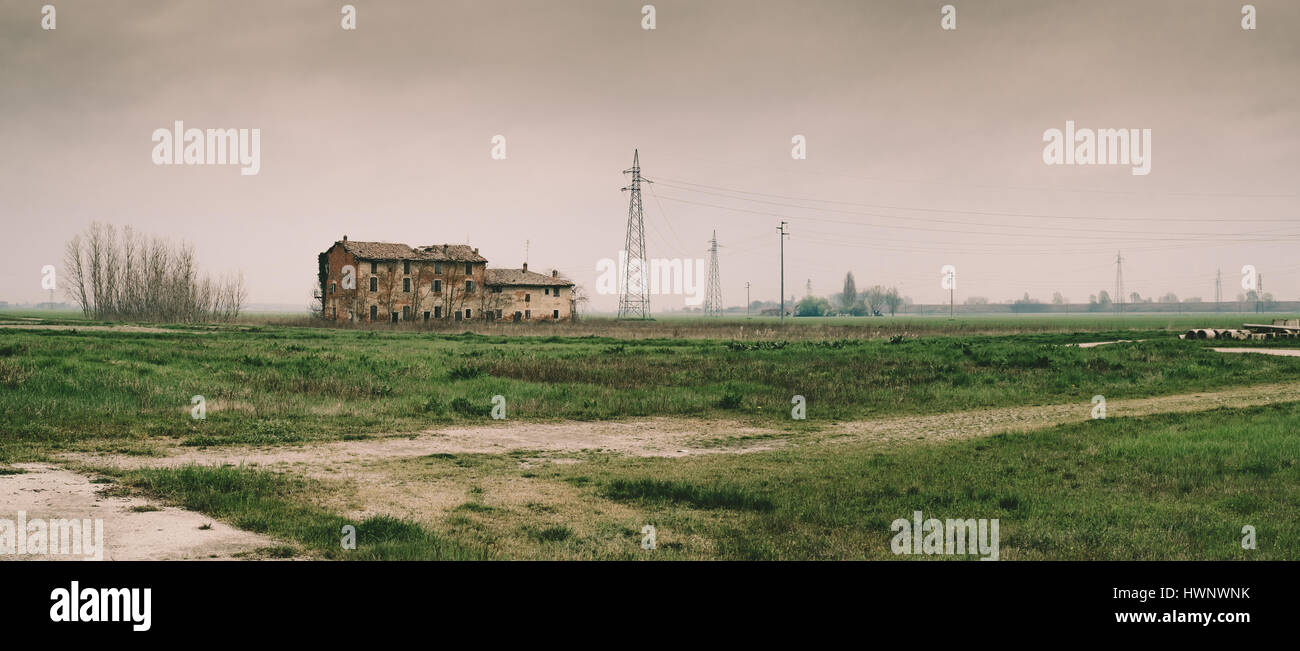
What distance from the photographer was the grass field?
8.97 metres

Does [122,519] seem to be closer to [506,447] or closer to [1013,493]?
[506,447]

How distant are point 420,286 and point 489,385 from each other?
214 feet

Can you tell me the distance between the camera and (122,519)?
30.5ft

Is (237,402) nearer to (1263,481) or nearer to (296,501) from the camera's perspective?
(296,501)

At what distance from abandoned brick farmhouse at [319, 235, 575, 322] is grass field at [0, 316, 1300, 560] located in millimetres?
54722

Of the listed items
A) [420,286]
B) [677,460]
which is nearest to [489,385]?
[677,460]

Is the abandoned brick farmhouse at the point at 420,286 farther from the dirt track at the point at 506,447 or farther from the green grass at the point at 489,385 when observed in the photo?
the dirt track at the point at 506,447

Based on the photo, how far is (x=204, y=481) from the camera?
37.1ft

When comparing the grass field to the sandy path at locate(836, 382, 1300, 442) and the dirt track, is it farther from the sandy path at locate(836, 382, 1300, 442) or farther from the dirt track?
the sandy path at locate(836, 382, 1300, 442)

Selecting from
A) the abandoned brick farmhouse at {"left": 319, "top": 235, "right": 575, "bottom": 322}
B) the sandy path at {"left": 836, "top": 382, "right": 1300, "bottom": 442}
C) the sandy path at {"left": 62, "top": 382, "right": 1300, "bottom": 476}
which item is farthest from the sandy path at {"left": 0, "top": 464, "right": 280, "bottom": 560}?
the abandoned brick farmhouse at {"left": 319, "top": 235, "right": 575, "bottom": 322}
